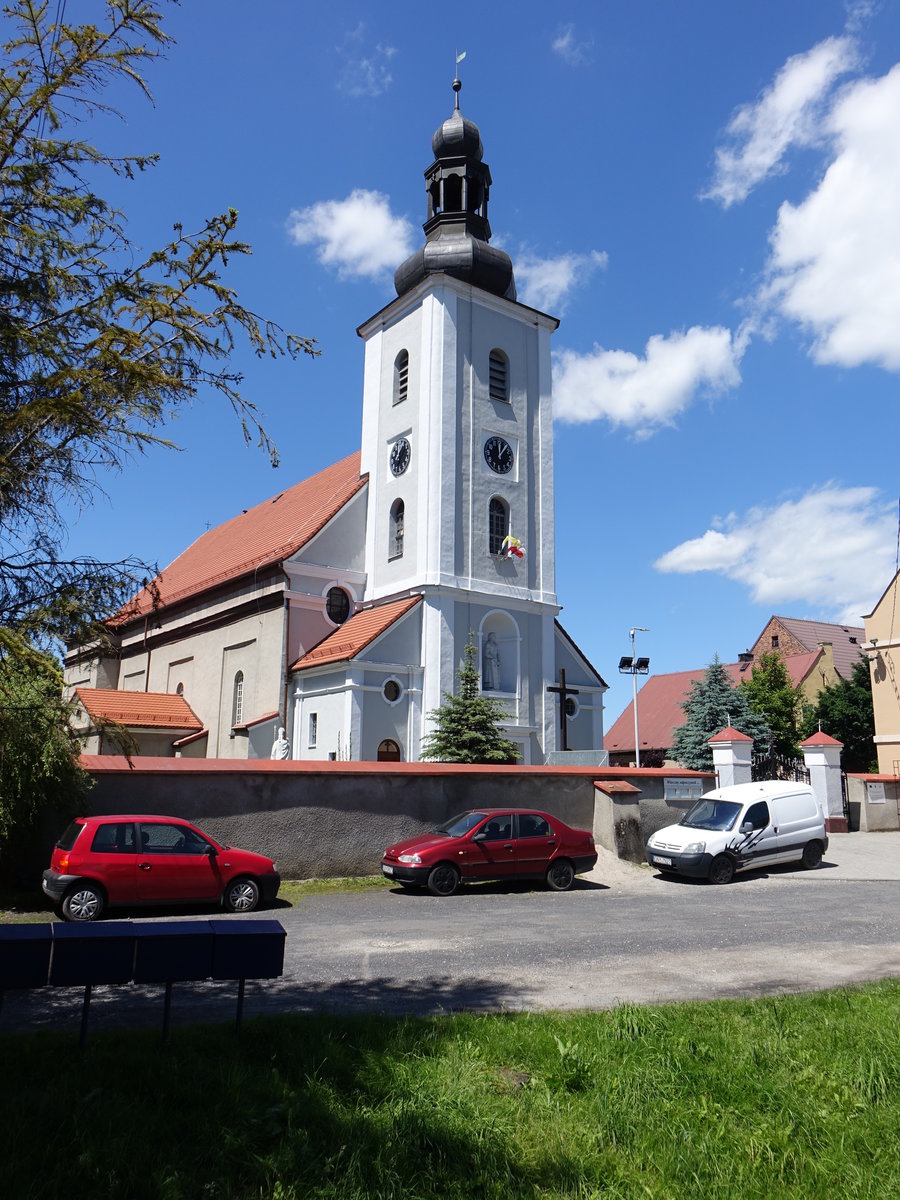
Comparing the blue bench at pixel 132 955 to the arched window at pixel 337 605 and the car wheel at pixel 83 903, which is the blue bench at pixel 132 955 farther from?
the arched window at pixel 337 605

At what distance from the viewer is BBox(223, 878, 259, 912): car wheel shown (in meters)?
12.2

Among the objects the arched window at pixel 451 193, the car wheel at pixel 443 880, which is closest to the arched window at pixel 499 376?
the arched window at pixel 451 193

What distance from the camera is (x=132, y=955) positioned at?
561 centimetres

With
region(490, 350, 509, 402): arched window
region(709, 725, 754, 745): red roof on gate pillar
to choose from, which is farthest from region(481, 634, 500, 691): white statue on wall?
region(490, 350, 509, 402): arched window

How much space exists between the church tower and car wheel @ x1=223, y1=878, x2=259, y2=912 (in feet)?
41.7

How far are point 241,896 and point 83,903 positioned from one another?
1.99 metres

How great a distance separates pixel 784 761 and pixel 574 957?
22.4 m

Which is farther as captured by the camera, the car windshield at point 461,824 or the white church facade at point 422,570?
the white church facade at point 422,570

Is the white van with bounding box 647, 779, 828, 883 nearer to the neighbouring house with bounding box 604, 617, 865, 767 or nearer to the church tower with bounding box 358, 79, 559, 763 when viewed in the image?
the church tower with bounding box 358, 79, 559, 763

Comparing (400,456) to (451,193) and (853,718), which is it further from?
(853,718)

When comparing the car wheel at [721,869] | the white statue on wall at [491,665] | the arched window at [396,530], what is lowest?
the car wheel at [721,869]

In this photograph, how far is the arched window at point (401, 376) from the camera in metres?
29.4

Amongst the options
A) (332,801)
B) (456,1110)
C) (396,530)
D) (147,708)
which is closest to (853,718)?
(396,530)

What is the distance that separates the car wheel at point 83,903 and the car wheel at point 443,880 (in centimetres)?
479
